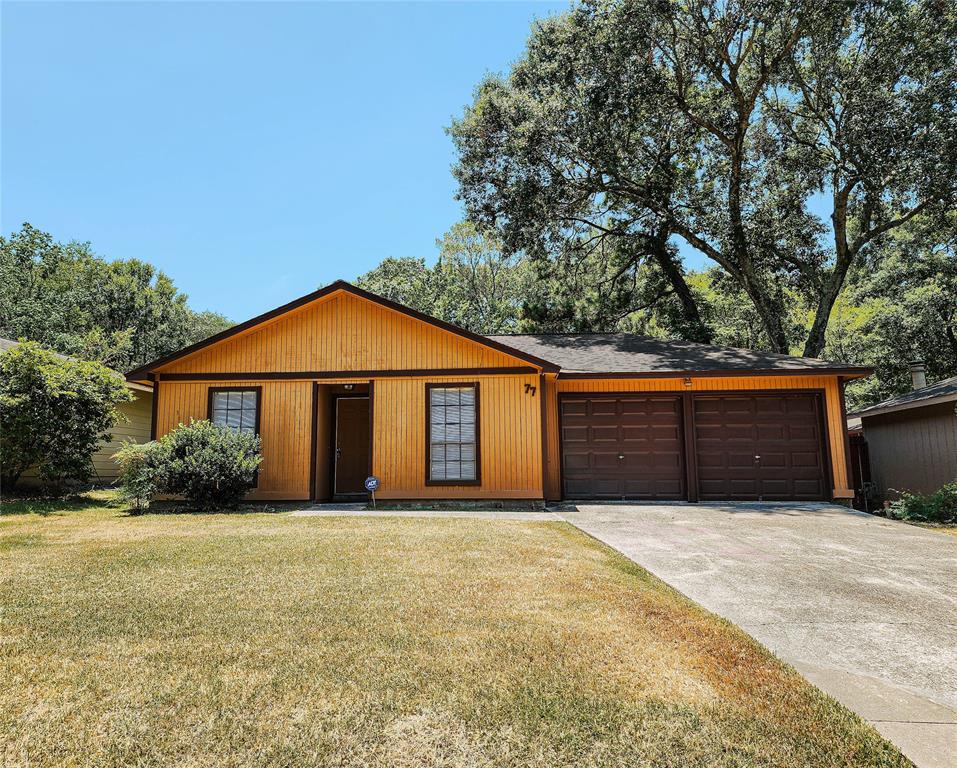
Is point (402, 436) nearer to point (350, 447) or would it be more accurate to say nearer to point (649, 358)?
point (350, 447)

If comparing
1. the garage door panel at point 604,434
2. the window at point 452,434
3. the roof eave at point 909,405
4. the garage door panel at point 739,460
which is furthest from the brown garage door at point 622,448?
the roof eave at point 909,405

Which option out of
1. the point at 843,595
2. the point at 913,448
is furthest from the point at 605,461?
the point at 913,448

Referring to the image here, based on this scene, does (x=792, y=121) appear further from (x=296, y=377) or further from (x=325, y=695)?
(x=325, y=695)

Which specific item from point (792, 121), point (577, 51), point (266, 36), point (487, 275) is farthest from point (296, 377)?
point (487, 275)

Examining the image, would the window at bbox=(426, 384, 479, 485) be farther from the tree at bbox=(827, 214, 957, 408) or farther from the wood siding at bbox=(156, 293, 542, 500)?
the tree at bbox=(827, 214, 957, 408)

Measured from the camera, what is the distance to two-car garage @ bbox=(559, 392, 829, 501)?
1134 centimetres

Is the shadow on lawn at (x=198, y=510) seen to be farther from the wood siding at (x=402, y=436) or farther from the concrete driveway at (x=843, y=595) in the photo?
the concrete driveway at (x=843, y=595)

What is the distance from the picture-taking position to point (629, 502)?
11.2 metres

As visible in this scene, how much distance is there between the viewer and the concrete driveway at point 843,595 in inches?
105

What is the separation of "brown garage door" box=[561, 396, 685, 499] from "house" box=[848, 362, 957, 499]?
459cm

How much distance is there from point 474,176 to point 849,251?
12022mm

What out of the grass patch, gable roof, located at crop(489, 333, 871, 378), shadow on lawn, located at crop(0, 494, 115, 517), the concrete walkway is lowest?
the grass patch

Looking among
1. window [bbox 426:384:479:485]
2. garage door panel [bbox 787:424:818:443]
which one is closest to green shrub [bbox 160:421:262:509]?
window [bbox 426:384:479:485]

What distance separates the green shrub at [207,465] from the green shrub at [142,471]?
7 centimetres
